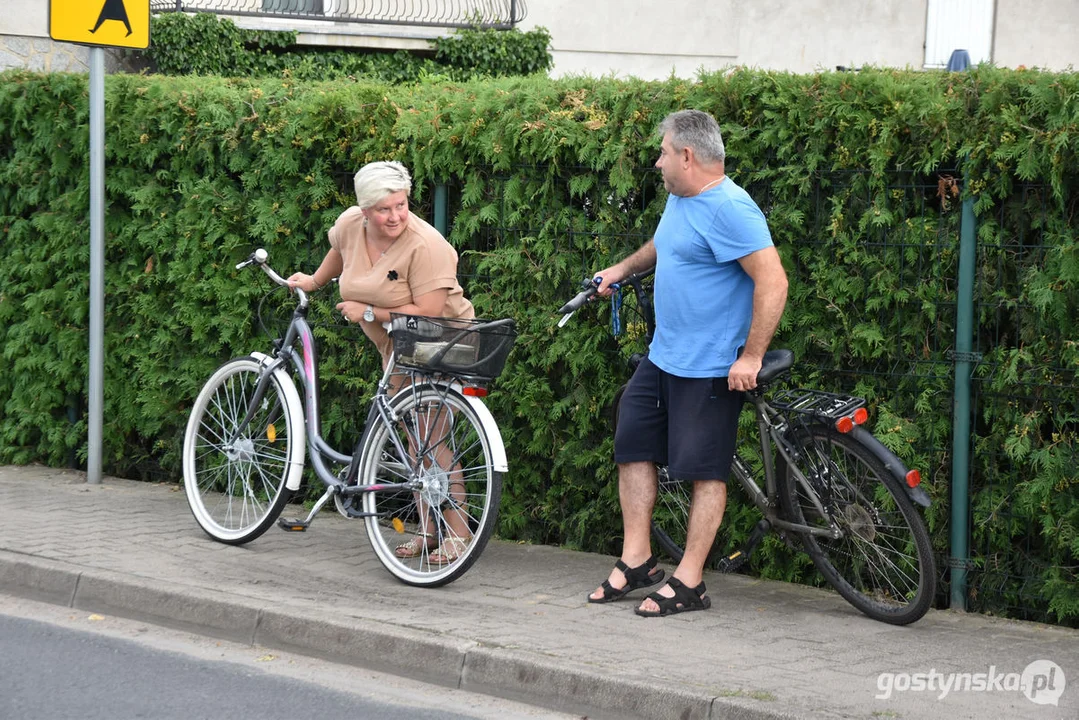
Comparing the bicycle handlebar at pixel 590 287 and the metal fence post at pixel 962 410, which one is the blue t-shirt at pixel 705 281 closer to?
the bicycle handlebar at pixel 590 287

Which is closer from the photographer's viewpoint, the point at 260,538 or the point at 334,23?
the point at 260,538

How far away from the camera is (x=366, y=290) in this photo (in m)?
6.32

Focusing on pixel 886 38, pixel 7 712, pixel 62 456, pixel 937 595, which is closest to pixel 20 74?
pixel 62 456

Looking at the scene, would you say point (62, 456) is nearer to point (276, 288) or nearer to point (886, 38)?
point (276, 288)

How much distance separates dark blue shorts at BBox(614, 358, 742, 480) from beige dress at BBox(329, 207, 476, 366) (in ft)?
3.50

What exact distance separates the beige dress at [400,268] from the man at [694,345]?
84 centimetres

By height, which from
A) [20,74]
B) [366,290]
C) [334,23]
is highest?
[334,23]

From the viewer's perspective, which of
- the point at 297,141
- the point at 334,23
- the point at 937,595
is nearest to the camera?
the point at 937,595

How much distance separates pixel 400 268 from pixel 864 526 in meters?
2.30

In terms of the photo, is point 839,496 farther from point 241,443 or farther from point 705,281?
point 241,443

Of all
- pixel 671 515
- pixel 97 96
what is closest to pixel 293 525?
pixel 671 515

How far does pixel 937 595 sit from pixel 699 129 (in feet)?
7.45

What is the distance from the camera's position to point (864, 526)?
5.73m

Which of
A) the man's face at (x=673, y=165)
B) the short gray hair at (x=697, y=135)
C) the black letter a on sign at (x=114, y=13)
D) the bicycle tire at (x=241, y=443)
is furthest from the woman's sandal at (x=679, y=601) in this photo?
the black letter a on sign at (x=114, y=13)
